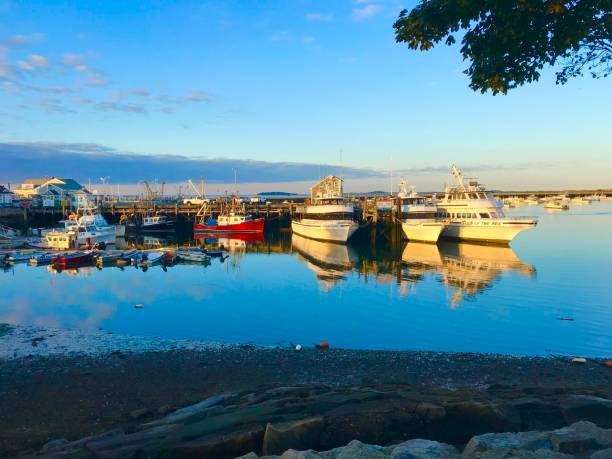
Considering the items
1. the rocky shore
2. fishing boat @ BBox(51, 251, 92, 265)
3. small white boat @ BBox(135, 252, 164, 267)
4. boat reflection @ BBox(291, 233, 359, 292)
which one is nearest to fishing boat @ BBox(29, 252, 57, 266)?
fishing boat @ BBox(51, 251, 92, 265)

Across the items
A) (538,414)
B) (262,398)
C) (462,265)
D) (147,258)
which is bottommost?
(462,265)

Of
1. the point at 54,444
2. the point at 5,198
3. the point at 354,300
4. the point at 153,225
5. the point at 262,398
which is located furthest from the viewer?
the point at 5,198

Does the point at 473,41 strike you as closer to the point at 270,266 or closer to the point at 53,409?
the point at 53,409

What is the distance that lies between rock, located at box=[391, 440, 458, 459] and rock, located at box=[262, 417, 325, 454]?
4.74ft

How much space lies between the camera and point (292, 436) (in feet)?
24.2

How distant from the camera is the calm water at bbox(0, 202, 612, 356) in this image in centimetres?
1938

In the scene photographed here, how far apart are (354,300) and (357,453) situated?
66.4ft

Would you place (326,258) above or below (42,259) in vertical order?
below

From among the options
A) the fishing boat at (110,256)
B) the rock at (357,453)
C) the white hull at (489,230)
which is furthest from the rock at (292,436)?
the white hull at (489,230)

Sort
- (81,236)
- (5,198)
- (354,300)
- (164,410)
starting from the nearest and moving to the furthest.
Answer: (164,410), (354,300), (81,236), (5,198)

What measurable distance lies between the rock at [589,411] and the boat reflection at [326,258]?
21.2 meters

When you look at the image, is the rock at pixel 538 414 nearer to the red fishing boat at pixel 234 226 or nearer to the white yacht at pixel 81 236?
the white yacht at pixel 81 236

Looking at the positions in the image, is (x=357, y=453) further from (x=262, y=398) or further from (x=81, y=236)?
(x=81, y=236)

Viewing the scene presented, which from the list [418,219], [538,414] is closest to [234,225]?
[418,219]
